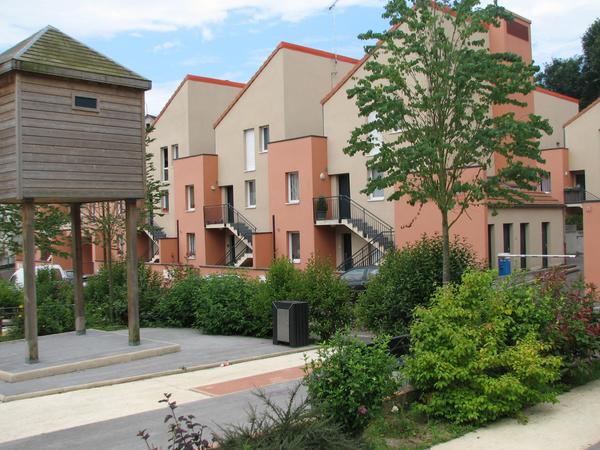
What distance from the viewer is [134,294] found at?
1353 cm

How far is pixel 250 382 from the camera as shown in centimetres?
1041

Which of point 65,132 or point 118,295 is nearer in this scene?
point 65,132

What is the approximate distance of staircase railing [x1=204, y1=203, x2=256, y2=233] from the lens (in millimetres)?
37656

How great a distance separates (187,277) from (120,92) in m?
6.72

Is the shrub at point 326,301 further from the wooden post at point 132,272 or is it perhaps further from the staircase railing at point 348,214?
the staircase railing at point 348,214

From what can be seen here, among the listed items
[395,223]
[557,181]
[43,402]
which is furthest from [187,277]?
[557,181]

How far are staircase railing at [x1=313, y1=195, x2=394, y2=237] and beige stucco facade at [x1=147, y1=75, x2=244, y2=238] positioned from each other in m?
13.3

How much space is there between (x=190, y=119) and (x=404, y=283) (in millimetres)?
30487

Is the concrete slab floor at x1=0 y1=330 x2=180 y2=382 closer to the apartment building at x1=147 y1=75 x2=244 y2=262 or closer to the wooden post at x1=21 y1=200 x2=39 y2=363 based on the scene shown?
the wooden post at x1=21 y1=200 x2=39 y2=363

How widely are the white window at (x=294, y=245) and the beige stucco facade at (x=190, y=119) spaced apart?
11.4 m

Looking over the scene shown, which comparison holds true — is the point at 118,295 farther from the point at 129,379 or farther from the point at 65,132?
the point at 129,379

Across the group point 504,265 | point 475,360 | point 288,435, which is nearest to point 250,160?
point 504,265

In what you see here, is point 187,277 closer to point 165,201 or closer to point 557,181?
point 165,201

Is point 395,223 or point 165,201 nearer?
point 395,223
